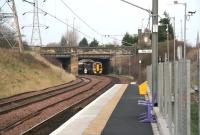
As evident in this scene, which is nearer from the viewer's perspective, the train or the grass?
the grass

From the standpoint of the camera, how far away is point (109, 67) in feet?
389

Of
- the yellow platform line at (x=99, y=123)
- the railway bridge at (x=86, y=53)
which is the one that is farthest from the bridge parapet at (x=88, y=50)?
the yellow platform line at (x=99, y=123)

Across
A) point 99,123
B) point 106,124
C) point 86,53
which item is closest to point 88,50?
point 86,53

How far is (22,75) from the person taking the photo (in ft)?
174

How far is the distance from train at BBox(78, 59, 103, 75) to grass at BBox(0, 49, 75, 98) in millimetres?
38556

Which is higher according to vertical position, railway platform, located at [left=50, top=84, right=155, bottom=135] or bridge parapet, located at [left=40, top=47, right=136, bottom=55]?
bridge parapet, located at [left=40, top=47, right=136, bottom=55]

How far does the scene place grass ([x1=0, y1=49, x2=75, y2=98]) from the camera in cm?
4600

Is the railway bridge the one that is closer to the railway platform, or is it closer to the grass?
the grass

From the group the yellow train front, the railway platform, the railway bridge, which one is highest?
the railway bridge

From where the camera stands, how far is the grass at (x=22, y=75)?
46.0 metres

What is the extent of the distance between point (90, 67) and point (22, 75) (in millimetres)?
62141

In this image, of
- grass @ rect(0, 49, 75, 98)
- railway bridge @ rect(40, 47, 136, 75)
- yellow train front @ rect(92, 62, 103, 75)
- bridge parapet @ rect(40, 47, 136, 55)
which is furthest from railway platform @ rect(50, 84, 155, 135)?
bridge parapet @ rect(40, 47, 136, 55)

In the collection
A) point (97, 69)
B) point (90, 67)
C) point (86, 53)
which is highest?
point (86, 53)

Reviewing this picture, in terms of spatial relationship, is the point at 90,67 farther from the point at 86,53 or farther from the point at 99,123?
the point at 99,123
